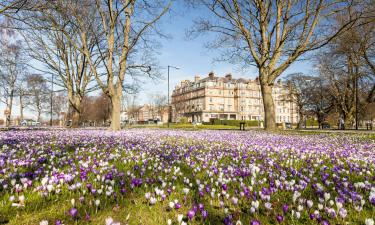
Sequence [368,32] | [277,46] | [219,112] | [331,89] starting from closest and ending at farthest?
1. [277,46]
2. [368,32]
3. [331,89]
4. [219,112]

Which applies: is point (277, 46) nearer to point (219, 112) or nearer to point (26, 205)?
point (26, 205)

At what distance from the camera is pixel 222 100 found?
96688 millimetres

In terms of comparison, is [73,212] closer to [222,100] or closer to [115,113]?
[115,113]

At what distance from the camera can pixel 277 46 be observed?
17.4 m

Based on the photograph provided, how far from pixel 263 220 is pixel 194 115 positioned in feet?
321

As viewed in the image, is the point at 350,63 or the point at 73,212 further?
the point at 350,63

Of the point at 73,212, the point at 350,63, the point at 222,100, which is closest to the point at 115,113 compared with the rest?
the point at 73,212

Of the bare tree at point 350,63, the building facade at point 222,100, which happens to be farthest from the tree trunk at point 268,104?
the building facade at point 222,100

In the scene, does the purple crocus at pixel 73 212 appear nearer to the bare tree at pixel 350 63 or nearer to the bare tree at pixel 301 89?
the bare tree at pixel 350 63

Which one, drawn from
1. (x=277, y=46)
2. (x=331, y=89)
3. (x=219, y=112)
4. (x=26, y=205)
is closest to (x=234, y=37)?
(x=277, y=46)

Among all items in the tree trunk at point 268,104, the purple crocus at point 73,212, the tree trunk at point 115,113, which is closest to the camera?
the purple crocus at point 73,212

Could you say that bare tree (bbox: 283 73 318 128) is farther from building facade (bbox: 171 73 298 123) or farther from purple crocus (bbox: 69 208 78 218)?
purple crocus (bbox: 69 208 78 218)

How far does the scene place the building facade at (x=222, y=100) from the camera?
310 feet

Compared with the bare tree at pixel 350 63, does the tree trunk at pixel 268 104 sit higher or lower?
lower
